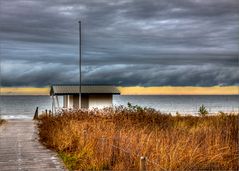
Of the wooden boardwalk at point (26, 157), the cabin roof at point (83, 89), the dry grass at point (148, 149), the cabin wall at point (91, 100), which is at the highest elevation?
the cabin roof at point (83, 89)

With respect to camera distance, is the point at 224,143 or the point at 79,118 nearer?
the point at 224,143

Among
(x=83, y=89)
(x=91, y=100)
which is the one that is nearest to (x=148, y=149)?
(x=91, y=100)

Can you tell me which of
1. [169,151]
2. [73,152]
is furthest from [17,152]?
[169,151]

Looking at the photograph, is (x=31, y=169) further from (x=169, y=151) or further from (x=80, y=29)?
(x=80, y=29)

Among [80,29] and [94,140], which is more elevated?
[80,29]

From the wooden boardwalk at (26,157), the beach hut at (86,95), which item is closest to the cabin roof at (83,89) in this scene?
the beach hut at (86,95)

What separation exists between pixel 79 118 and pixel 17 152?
4.98 metres

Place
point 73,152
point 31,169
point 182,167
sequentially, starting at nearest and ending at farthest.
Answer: point 182,167
point 31,169
point 73,152

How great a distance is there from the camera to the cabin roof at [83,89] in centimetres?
3807

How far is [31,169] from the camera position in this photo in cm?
1211

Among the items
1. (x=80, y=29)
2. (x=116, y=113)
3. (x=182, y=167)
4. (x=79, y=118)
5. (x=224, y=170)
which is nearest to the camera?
(x=182, y=167)

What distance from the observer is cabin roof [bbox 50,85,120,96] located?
3807cm

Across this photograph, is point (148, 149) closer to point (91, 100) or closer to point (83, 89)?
point (91, 100)

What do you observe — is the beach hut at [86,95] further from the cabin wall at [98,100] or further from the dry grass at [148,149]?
the dry grass at [148,149]
